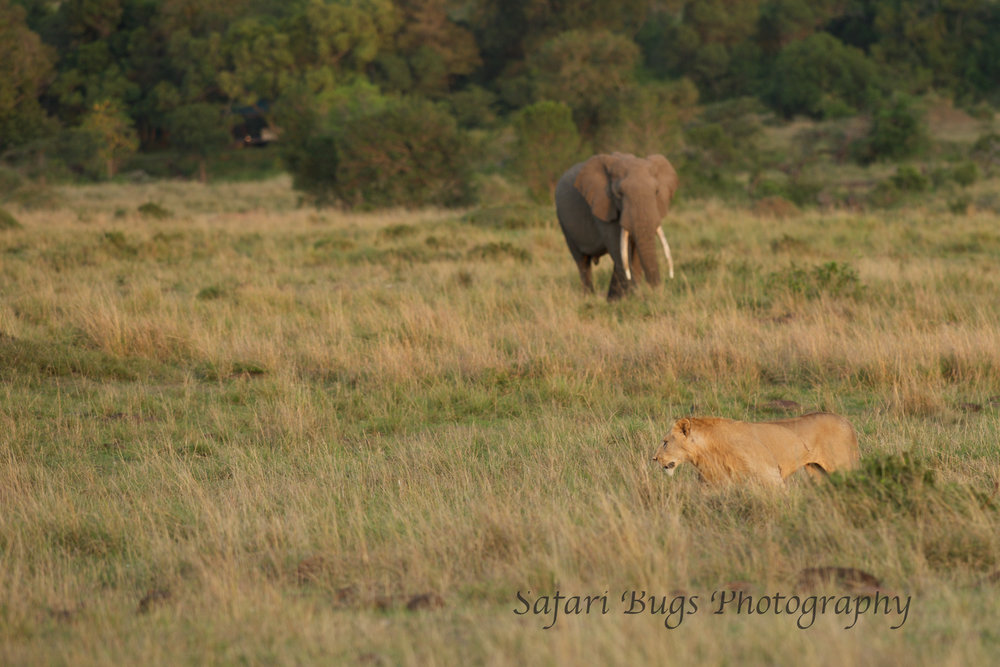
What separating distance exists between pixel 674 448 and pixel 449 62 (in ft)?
202

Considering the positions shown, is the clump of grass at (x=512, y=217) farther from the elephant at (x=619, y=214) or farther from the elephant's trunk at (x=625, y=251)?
the elephant's trunk at (x=625, y=251)

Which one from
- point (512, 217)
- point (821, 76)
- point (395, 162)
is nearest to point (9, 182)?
point (395, 162)

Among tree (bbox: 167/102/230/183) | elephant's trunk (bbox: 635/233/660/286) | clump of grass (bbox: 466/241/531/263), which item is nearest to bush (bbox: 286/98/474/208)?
clump of grass (bbox: 466/241/531/263)

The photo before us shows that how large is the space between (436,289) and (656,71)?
53727 millimetres

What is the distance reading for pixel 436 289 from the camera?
13.3 meters

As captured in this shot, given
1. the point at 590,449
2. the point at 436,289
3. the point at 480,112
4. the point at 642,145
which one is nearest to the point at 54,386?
the point at 590,449

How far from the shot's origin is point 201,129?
180 ft

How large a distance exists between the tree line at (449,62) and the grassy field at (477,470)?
2814 cm

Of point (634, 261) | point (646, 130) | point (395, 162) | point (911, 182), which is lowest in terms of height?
point (395, 162)

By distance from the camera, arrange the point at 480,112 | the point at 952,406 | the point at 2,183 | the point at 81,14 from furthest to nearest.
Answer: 1. the point at 81,14
2. the point at 480,112
3. the point at 2,183
4. the point at 952,406

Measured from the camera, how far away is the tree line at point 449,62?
51.0m

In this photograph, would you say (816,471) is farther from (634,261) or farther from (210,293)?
(210,293)

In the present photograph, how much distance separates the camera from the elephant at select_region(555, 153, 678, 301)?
12891 millimetres

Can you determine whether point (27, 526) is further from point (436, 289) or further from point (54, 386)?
point (436, 289)
